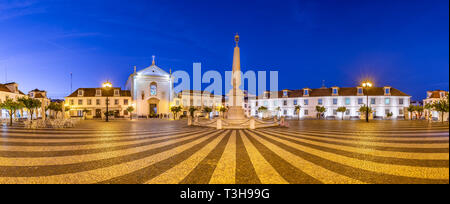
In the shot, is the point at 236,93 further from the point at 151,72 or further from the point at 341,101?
the point at 341,101

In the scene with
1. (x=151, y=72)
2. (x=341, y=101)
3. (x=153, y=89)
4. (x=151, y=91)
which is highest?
(x=151, y=72)

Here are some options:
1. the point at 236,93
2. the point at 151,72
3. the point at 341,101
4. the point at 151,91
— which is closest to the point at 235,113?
the point at 236,93

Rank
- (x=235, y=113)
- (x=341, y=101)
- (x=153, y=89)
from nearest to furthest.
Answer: (x=235, y=113) < (x=153, y=89) < (x=341, y=101)

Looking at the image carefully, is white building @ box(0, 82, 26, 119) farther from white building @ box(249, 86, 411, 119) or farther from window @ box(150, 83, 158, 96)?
white building @ box(249, 86, 411, 119)

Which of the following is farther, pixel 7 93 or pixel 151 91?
pixel 151 91

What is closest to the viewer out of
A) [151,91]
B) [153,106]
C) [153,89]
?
[151,91]

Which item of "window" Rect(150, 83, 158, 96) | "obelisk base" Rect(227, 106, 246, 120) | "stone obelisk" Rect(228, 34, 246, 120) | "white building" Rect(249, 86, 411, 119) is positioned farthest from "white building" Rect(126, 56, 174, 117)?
"white building" Rect(249, 86, 411, 119)

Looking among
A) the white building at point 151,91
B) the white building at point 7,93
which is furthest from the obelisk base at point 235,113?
the white building at point 7,93

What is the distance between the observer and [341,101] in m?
49.7

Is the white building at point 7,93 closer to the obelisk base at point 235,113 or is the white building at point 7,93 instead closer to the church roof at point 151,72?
the church roof at point 151,72

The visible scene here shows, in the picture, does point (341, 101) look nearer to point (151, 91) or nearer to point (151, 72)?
point (151, 91)

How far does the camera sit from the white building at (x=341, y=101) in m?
47.5

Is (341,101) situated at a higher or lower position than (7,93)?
lower
